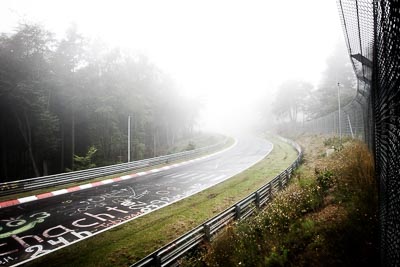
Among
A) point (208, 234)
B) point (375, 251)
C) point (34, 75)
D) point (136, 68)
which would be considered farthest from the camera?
point (136, 68)

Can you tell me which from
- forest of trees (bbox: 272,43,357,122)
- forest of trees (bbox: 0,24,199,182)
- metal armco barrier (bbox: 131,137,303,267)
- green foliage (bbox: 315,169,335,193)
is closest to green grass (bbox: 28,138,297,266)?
metal armco barrier (bbox: 131,137,303,267)

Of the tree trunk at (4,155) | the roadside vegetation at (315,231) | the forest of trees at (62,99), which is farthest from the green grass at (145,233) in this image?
the tree trunk at (4,155)

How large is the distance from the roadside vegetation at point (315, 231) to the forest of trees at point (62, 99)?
21.7 meters

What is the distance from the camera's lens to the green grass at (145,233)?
28.3 feet

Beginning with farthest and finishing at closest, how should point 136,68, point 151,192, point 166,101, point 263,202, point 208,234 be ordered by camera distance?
1. point 166,101
2. point 136,68
3. point 151,192
4. point 263,202
5. point 208,234

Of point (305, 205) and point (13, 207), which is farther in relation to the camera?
point (13, 207)

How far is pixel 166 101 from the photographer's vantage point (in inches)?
2018

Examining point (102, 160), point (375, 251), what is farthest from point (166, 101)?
point (375, 251)

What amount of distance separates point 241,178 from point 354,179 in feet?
37.6

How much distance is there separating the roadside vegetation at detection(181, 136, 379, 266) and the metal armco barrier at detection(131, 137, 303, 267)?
14.6 inches

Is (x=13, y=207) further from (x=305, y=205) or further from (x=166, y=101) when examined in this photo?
(x=166, y=101)

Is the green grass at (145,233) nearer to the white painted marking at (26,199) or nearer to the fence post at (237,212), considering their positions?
the fence post at (237,212)

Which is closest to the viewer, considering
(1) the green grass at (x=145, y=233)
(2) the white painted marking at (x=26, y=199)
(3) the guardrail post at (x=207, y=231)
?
(1) the green grass at (x=145, y=233)

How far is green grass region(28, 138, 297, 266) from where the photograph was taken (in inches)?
340
